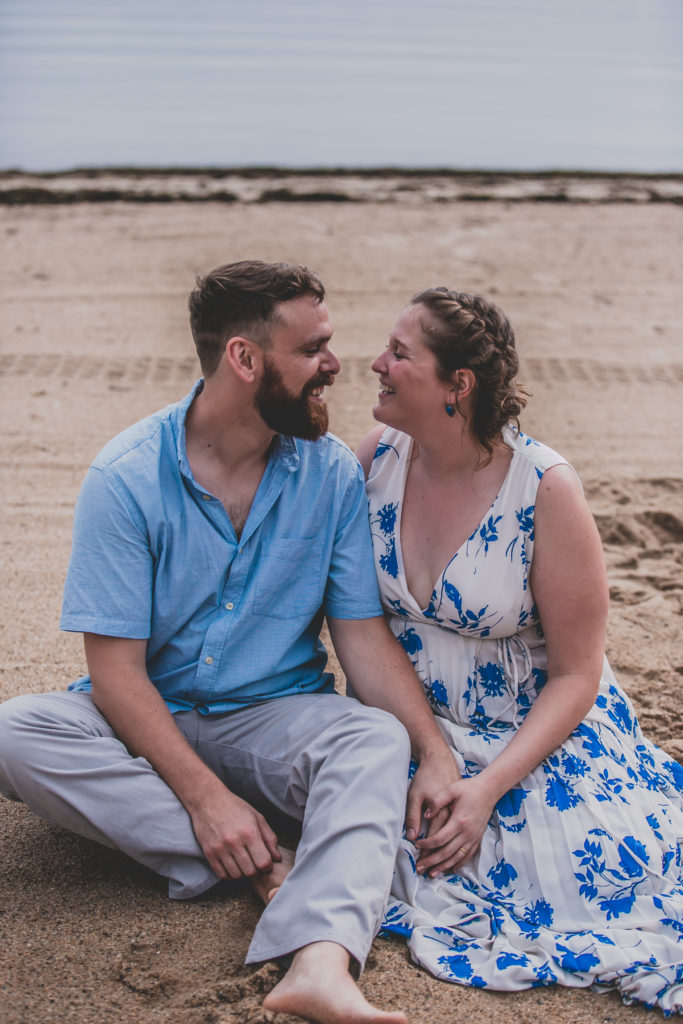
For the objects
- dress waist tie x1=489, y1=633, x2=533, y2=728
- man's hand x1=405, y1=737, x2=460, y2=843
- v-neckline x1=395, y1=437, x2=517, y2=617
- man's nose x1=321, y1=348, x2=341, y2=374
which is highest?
man's nose x1=321, y1=348, x2=341, y2=374

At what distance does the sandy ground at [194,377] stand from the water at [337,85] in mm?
3939

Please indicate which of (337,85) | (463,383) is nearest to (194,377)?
(463,383)

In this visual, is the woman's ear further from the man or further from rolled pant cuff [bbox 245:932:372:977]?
rolled pant cuff [bbox 245:932:372:977]

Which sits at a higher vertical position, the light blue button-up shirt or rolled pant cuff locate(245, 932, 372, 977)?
Answer: the light blue button-up shirt

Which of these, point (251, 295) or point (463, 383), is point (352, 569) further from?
point (251, 295)

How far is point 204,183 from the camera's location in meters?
9.97

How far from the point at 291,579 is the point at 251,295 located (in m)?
0.75

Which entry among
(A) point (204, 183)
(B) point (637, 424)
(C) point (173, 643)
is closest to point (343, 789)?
(C) point (173, 643)

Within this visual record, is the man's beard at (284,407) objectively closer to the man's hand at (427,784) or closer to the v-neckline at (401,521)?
the v-neckline at (401,521)

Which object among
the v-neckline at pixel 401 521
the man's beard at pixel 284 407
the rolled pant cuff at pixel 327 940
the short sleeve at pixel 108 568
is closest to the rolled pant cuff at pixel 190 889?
the rolled pant cuff at pixel 327 940

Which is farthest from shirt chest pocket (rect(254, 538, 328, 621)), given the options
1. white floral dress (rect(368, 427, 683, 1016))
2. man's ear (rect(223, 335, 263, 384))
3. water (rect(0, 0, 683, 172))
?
water (rect(0, 0, 683, 172))

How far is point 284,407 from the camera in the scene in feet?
9.00

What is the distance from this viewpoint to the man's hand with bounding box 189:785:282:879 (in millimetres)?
2523

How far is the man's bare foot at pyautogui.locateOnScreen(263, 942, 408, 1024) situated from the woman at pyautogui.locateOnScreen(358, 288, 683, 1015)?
293 millimetres
